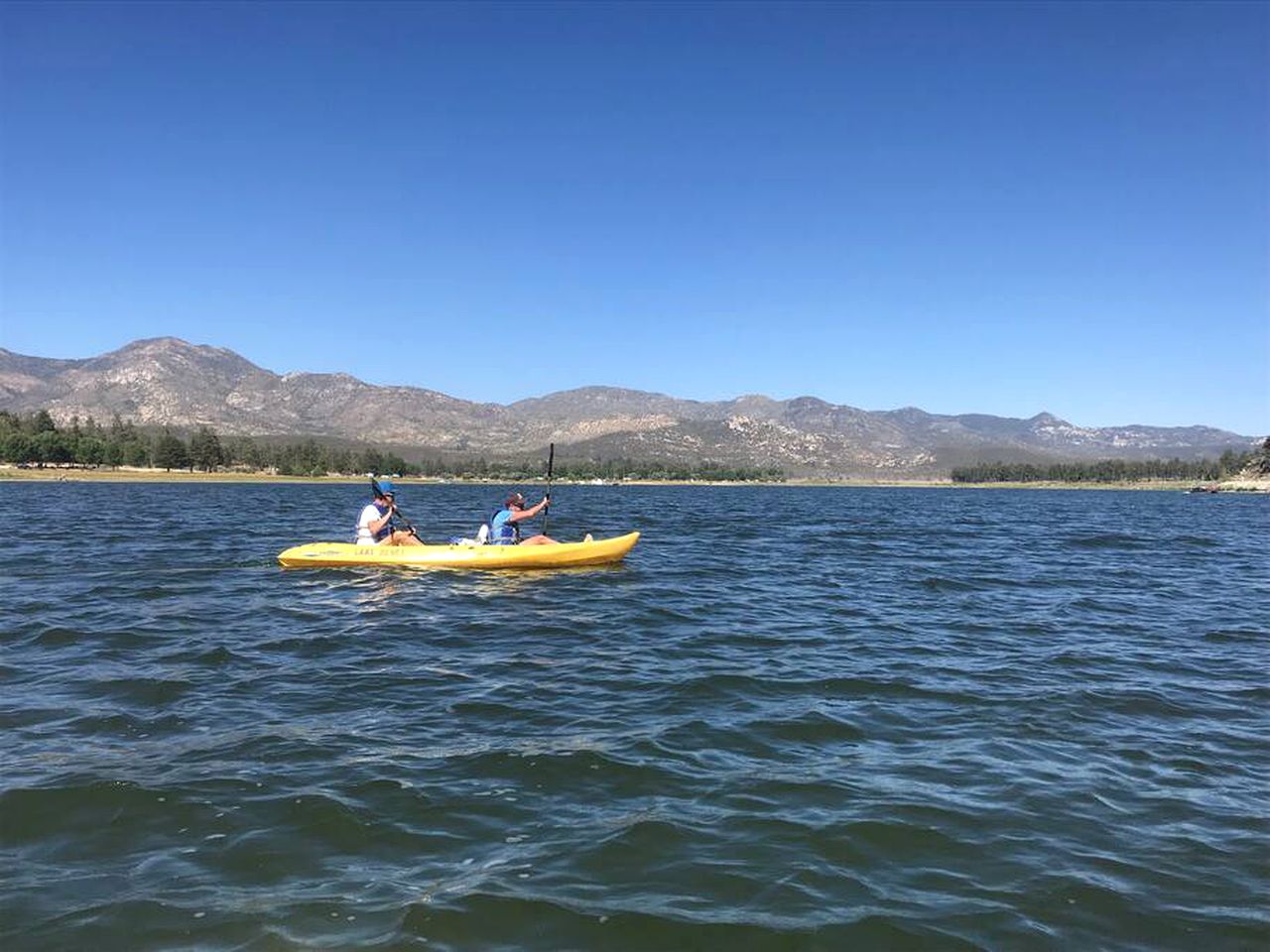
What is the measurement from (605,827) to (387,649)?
8.45m

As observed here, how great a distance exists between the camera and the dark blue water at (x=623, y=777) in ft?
19.8

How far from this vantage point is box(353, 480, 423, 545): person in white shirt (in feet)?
83.8

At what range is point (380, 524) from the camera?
85.1 ft

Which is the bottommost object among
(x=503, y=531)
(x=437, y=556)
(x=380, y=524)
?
(x=437, y=556)

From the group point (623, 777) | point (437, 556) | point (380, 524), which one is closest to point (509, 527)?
point (437, 556)

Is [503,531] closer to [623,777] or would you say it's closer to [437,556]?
[437,556]

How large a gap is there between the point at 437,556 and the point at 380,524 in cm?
247

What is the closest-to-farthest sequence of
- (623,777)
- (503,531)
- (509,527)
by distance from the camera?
(623,777) < (503,531) < (509,527)

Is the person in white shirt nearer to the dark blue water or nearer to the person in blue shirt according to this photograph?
the person in blue shirt

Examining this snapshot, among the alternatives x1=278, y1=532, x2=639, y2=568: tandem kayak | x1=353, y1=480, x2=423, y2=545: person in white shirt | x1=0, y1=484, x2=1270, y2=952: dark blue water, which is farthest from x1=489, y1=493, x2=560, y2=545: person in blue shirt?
x1=0, y1=484, x2=1270, y2=952: dark blue water

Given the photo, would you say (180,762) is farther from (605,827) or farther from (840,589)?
(840,589)

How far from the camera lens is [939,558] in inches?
1348

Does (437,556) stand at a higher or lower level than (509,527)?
lower

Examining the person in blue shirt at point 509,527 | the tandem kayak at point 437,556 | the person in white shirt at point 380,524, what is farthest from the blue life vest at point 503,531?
the person in white shirt at point 380,524
